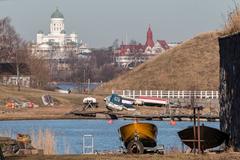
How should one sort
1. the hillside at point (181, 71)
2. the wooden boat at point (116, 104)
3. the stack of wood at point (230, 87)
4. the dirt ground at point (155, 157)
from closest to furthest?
the dirt ground at point (155, 157) → the stack of wood at point (230, 87) → the wooden boat at point (116, 104) → the hillside at point (181, 71)

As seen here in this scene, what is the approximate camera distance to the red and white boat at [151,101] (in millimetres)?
101381

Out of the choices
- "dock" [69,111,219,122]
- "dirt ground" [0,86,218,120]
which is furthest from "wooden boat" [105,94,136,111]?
"dock" [69,111,219,122]

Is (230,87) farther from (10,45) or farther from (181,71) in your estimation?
(10,45)

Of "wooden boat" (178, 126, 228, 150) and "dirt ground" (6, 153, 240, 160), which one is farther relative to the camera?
"wooden boat" (178, 126, 228, 150)

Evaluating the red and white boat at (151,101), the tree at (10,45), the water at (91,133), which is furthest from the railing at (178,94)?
the water at (91,133)

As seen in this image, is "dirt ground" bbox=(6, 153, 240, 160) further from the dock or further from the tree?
the tree

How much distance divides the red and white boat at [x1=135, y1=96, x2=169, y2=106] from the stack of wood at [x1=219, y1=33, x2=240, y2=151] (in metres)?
73.5

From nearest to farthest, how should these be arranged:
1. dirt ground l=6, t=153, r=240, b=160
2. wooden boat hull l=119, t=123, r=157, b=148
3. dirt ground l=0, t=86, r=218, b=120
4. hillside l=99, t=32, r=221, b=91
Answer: dirt ground l=6, t=153, r=240, b=160 → wooden boat hull l=119, t=123, r=157, b=148 → dirt ground l=0, t=86, r=218, b=120 → hillside l=99, t=32, r=221, b=91

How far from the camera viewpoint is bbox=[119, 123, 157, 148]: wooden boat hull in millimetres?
25328

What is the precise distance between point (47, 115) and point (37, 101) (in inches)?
545

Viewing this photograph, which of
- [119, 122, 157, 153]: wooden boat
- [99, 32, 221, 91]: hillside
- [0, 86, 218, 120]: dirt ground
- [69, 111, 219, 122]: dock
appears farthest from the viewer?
[99, 32, 221, 91]: hillside

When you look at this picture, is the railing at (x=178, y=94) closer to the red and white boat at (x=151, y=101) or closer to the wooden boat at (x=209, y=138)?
the red and white boat at (x=151, y=101)

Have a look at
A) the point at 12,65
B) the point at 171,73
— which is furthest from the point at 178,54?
the point at 12,65

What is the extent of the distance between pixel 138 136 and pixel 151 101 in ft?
253
